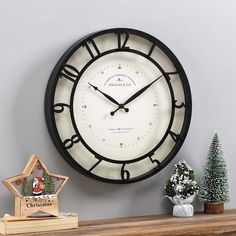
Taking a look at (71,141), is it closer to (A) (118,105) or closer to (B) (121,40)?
(A) (118,105)

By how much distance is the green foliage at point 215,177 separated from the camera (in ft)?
5.54

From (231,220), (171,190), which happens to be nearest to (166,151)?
(171,190)

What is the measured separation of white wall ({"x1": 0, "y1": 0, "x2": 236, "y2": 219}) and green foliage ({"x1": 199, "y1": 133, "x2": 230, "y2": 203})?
70 mm

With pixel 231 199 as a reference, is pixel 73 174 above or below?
above

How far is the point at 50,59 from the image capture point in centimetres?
157

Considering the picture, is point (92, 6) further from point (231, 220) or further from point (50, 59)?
point (231, 220)

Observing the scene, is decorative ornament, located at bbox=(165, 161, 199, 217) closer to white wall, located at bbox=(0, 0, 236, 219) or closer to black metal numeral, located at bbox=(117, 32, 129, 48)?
white wall, located at bbox=(0, 0, 236, 219)

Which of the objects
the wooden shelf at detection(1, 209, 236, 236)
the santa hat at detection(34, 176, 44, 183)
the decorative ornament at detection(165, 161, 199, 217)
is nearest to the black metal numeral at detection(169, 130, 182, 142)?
the decorative ornament at detection(165, 161, 199, 217)

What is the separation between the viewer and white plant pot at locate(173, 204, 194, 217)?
164 centimetres

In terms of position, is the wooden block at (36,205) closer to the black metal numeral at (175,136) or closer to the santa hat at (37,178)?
the santa hat at (37,178)

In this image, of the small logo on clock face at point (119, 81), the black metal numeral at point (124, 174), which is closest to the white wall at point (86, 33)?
the black metal numeral at point (124, 174)

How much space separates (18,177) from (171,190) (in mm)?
470

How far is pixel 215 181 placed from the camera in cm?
169

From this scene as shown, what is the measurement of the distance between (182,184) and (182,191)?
0.07ft
